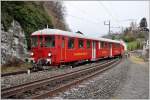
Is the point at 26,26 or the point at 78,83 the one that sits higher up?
the point at 26,26

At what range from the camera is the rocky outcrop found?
2127 cm

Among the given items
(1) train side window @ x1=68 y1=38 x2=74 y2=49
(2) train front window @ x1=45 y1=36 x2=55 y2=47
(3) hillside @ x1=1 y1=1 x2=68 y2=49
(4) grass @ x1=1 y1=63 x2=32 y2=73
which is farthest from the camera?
(3) hillside @ x1=1 y1=1 x2=68 y2=49

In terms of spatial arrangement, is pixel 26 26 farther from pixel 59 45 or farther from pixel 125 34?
pixel 125 34

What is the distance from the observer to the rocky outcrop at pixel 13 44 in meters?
21.3

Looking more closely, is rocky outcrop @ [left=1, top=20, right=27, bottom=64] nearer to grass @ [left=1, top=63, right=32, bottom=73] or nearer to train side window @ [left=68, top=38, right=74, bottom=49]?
grass @ [left=1, top=63, right=32, bottom=73]

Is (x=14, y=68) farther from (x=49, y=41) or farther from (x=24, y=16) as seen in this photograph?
(x=24, y=16)

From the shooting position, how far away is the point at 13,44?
76.0 feet

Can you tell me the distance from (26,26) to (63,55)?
7.13m

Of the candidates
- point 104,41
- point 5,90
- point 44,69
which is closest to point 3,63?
point 44,69

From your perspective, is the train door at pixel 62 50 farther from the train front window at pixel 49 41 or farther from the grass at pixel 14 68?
the grass at pixel 14 68

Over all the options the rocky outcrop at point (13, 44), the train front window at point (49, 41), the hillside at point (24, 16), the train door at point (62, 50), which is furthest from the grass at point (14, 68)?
the hillside at point (24, 16)

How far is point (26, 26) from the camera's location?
2695 cm

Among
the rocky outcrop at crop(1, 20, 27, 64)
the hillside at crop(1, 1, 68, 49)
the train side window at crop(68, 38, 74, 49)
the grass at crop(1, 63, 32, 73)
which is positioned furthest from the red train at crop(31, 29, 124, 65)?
the hillside at crop(1, 1, 68, 49)

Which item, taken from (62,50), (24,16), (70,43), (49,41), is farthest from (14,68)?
(24,16)
